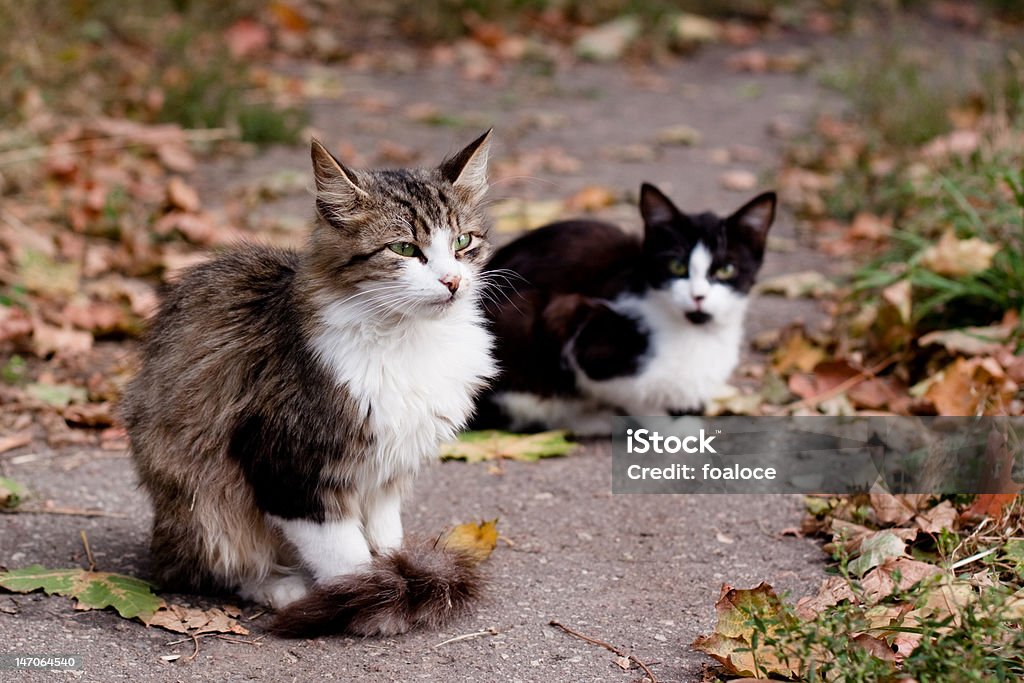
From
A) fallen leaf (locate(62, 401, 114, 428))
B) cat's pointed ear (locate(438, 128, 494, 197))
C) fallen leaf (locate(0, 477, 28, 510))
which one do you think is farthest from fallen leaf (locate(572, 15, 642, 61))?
fallen leaf (locate(0, 477, 28, 510))

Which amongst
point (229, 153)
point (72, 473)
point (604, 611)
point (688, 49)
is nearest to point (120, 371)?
point (72, 473)

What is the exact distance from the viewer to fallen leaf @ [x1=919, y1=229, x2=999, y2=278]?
4.60 meters

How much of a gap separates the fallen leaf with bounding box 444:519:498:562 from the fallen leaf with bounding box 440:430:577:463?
718 mm

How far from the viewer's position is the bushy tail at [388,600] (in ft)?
9.46

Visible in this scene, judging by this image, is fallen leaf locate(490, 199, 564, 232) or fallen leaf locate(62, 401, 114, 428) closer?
fallen leaf locate(62, 401, 114, 428)

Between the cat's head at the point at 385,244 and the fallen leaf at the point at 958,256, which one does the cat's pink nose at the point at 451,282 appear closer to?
the cat's head at the point at 385,244

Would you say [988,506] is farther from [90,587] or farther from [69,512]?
[69,512]

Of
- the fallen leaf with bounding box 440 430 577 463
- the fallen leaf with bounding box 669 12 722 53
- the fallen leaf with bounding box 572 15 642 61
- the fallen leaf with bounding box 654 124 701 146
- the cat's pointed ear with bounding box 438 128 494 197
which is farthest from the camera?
the fallen leaf with bounding box 669 12 722 53

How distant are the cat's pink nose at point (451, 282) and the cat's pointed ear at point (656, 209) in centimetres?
163

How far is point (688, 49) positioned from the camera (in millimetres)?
11148

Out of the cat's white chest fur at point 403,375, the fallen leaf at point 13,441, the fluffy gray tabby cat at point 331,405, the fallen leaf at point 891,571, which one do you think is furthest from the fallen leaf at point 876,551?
the fallen leaf at point 13,441

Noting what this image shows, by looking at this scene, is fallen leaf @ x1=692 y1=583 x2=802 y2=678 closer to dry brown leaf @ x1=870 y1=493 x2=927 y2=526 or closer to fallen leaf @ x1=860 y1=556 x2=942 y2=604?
fallen leaf @ x1=860 y1=556 x2=942 y2=604

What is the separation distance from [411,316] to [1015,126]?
393cm

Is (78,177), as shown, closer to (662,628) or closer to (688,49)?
(662,628)
